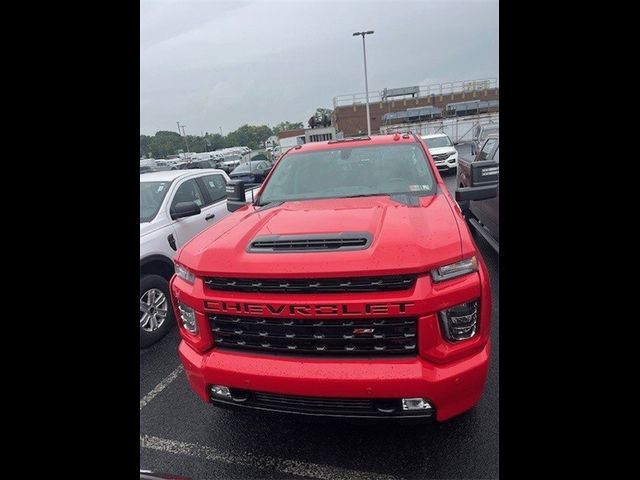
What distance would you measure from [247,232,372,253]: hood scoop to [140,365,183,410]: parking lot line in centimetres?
183

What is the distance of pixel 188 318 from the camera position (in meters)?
2.32

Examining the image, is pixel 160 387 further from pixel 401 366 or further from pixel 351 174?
pixel 351 174

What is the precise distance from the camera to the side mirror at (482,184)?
3.07 metres

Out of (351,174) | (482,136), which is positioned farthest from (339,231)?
(482,136)

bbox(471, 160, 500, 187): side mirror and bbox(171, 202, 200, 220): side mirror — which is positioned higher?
bbox(471, 160, 500, 187): side mirror

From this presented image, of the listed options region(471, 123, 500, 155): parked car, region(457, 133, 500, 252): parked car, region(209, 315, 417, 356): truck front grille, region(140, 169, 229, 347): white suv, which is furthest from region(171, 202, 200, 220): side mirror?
region(471, 123, 500, 155): parked car

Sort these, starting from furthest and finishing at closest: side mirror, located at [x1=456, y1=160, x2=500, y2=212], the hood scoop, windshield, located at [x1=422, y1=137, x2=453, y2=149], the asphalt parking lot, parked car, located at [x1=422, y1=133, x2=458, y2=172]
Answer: windshield, located at [x1=422, y1=137, x2=453, y2=149], parked car, located at [x1=422, y1=133, x2=458, y2=172], side mirror, located at [x1=456, y1=160, x2=500, y2=212], the asphalt parking lot, the hood scoop

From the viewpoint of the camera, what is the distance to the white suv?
13.1ft

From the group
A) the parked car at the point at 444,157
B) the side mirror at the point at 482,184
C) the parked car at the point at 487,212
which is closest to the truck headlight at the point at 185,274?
the side mirror at the point at 482,184

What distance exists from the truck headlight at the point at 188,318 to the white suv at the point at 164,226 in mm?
1787

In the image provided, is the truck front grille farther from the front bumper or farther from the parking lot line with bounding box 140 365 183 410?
the parking lot line with bounding box 140 365 183 410

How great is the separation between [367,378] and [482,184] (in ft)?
6.84
